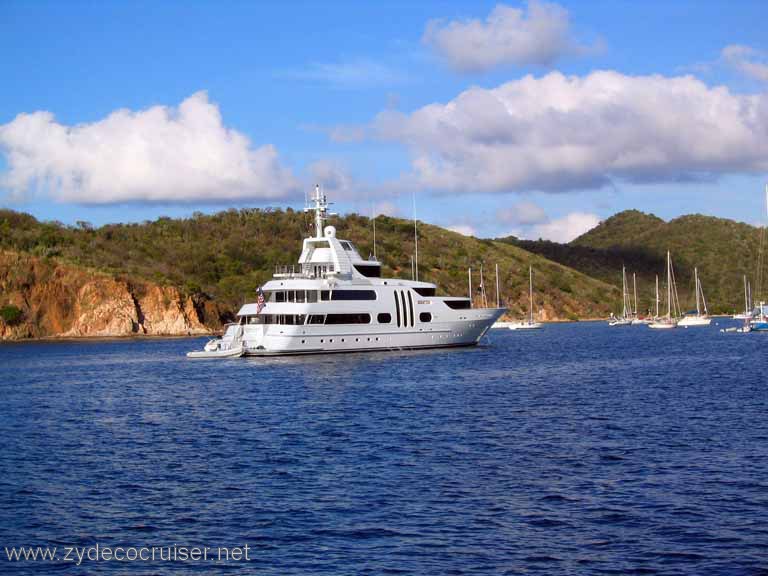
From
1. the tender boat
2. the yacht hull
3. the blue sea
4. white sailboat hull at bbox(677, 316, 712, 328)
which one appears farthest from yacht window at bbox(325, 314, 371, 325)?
white sailboat hull at bbox(677, 316, 712, 328)

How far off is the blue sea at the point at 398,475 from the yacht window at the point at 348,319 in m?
18.1

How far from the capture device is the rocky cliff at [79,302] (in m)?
106

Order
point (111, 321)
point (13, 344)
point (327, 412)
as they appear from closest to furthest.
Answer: point (327, 412)
point (13, 344)
point (111, 321)

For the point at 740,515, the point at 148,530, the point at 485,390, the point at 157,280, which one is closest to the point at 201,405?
the point at 485,390

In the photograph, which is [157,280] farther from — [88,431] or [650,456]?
[650,456]

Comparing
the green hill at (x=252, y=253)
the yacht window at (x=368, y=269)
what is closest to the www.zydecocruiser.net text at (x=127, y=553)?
the yacht window at (x=368, y=269)

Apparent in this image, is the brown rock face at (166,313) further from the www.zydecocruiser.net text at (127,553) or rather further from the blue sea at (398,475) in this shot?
the www.zydecocruiser.net text at (127,553)

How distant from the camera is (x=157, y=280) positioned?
11531cm

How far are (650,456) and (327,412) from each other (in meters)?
14.6

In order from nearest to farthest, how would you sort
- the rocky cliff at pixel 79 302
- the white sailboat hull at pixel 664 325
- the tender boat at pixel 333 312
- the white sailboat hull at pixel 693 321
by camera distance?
1. the tender boat at pixel 333 312
2. the rocky cliff at pixel 79 302
3. the white sailboat hull at pixel 664 325
4. the white sailboat hull at pixel 693 321

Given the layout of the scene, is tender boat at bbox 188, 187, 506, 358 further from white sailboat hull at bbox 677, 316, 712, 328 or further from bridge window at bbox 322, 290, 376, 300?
white sailboat hull at bbox 677, 316, 712, 328

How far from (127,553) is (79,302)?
96280 mm

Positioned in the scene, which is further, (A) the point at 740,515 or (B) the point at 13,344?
(B) the point at 13,344

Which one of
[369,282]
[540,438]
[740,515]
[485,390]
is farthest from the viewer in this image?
[369,282]
